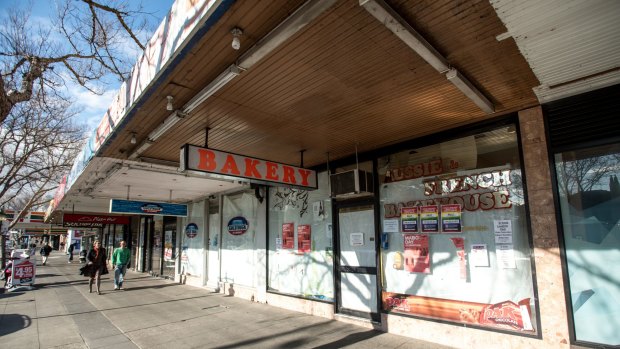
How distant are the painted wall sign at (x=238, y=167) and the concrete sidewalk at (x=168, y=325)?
2699 millimetres

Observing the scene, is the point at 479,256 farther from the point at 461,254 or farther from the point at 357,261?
the point at 357,261

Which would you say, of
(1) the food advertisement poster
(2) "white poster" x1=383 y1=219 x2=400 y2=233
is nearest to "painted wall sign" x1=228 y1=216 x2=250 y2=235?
(2) "white poster" x1=383 y1=219 x2=400 y2=233

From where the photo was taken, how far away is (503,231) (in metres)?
5.07

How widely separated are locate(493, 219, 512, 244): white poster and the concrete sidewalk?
1990 mm

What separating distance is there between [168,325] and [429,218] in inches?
215

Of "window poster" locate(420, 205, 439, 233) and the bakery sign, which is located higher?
the bakery sign

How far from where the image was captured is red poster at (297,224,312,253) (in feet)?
27.1

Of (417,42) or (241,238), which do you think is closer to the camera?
(417,42)

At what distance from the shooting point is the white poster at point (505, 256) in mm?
4957

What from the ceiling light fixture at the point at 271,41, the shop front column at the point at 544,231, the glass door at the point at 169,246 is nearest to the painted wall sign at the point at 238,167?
the ceiling light fixture at the point at 271,41

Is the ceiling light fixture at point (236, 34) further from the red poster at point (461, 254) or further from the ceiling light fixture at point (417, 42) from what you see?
the red poster at point (461, 254)

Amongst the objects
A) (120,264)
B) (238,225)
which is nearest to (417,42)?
(238,225)

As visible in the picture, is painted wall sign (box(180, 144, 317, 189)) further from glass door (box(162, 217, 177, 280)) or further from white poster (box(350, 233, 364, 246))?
glass door (box(162, 217, 177, 280))

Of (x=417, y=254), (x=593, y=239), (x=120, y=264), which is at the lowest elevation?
(x=120, y=264)
